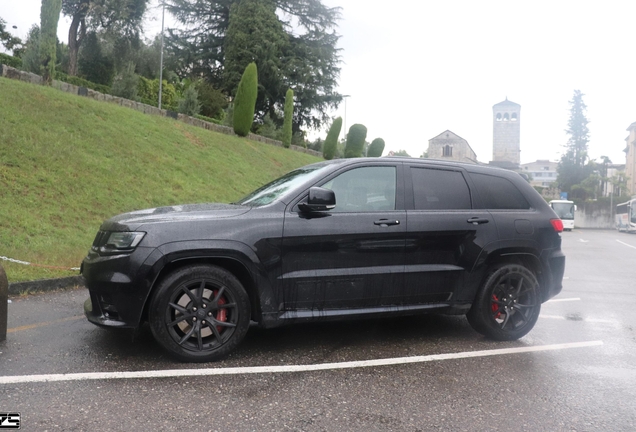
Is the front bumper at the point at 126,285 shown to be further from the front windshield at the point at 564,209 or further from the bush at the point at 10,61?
the front windshield at the point at 564,209

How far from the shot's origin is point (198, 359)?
4.07 metres


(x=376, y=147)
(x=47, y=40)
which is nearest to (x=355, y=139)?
(x=376, y=147)

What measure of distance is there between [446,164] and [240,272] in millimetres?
2342

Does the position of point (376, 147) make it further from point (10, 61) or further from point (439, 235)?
point (439, 235)

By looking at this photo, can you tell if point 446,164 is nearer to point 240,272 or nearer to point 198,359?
point 240,272

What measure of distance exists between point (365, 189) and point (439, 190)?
2.55ft

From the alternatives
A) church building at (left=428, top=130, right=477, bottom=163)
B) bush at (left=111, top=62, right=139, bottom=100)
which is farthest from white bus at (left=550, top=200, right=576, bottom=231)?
church building at (left=428, top=130, right=477, bottom=163)

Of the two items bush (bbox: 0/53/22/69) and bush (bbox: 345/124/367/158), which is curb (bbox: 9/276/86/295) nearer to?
bush (bbox: 0/53/22/69)

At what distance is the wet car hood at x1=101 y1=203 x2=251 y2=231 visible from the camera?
4.06 metres

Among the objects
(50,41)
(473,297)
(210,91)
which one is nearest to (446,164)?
(473,297)

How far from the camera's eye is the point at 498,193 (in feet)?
17.2

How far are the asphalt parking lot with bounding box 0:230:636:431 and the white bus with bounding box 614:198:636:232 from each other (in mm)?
41998

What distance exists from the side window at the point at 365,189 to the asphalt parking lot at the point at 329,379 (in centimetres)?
128

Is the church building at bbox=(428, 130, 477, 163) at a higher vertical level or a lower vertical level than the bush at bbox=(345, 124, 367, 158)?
higher
